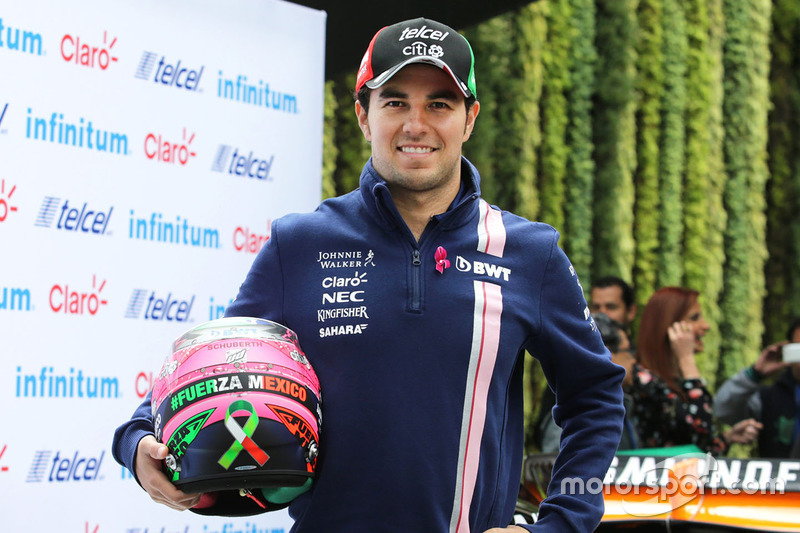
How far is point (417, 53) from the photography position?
1.92 m

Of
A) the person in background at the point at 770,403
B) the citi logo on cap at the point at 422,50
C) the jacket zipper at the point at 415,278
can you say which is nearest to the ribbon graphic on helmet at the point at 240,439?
the jacket zipper at the point at 415,278

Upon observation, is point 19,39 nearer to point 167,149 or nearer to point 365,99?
point 167,149

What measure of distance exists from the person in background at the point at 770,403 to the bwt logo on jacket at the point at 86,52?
3.72 metres

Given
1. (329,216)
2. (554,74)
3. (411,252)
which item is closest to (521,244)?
(411,252)

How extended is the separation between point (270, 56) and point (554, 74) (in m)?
3.03

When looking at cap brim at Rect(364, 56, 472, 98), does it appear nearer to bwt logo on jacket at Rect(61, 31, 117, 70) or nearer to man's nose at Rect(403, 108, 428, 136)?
man's nose at Rect(403, 108, 428, 136)

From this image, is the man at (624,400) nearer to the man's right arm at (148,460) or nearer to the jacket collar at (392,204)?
the jacket collar at (392,204)

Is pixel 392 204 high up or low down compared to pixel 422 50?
down

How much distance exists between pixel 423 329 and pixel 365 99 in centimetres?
53

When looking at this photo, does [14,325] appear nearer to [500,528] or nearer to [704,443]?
[500,528]

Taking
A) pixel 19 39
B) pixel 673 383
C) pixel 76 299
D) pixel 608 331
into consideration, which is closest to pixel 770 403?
pixel 673 383

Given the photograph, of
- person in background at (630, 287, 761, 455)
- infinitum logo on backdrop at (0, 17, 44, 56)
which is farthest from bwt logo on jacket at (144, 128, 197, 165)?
person in background at (630, 287, 761, 455)

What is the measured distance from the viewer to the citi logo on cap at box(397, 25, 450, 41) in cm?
194

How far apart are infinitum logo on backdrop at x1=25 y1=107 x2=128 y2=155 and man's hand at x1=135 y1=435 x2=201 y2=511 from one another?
1.60 meters
